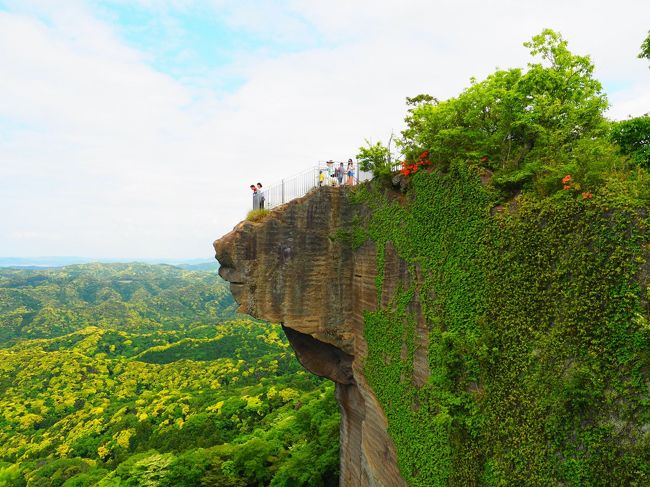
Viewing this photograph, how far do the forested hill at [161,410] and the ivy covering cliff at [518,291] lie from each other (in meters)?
14.5

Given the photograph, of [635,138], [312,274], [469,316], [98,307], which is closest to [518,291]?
[469,316]

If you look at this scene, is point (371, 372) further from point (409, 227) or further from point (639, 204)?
point (639, 204)

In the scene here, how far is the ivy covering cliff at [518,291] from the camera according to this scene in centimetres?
638

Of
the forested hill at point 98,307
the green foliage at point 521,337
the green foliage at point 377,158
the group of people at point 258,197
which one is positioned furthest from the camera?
the forested hill at point 98,307

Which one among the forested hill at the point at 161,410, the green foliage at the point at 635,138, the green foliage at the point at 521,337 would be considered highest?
the green foliage at the point at 635,138

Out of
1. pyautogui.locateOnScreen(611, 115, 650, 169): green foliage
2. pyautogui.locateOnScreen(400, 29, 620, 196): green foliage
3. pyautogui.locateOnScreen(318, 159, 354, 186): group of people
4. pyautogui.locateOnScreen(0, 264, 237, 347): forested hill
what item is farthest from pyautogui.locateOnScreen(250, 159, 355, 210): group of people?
pyautogui.locateOnScreen(0, 264, 237, 347): forested hill

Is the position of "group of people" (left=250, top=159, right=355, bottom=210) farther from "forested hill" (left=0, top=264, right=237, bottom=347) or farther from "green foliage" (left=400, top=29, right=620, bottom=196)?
"forested hill" (left=0, top=264, right=237, bottom=347)

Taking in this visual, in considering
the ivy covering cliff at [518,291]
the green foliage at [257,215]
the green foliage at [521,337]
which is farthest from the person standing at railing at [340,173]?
the green foliage at [521,337]

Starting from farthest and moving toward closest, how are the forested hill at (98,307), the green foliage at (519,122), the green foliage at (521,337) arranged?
1. the forested hill at (98,307)
2. the green foliage at (519,122)
3. the green foliage at (521,337)

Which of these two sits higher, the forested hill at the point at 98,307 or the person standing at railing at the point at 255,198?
the person standing at railing at the point at 255,198

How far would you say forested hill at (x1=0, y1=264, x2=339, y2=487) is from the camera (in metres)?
24.6

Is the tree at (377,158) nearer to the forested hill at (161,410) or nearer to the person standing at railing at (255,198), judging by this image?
the person standing at railing at (255,198)

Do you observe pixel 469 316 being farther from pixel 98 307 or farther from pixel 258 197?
pixel 98 307

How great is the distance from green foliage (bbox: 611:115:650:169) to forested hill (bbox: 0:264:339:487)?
2033 centimetres
